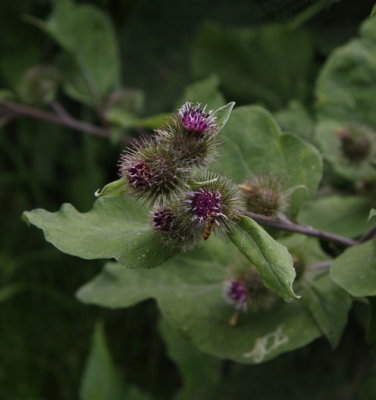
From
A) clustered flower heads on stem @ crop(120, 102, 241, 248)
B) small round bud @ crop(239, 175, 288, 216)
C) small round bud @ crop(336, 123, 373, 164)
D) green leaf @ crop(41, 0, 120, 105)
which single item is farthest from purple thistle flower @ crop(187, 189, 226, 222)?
green leaf @ crop(41, 0, 120, 105)

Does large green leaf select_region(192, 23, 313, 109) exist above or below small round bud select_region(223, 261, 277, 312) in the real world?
above

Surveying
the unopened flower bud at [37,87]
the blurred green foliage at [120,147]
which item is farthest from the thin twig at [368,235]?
the unopened flower bud at [37,87]

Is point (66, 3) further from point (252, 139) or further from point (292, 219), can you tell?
point (292, 219)

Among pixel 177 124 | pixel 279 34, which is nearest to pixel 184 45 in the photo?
pixel 279 34

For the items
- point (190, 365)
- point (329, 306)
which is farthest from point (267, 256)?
point (190, 365)

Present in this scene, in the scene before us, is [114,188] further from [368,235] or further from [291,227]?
[368,235]

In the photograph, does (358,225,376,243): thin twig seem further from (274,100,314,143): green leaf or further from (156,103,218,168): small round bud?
(274,100,314,143): green leaf
